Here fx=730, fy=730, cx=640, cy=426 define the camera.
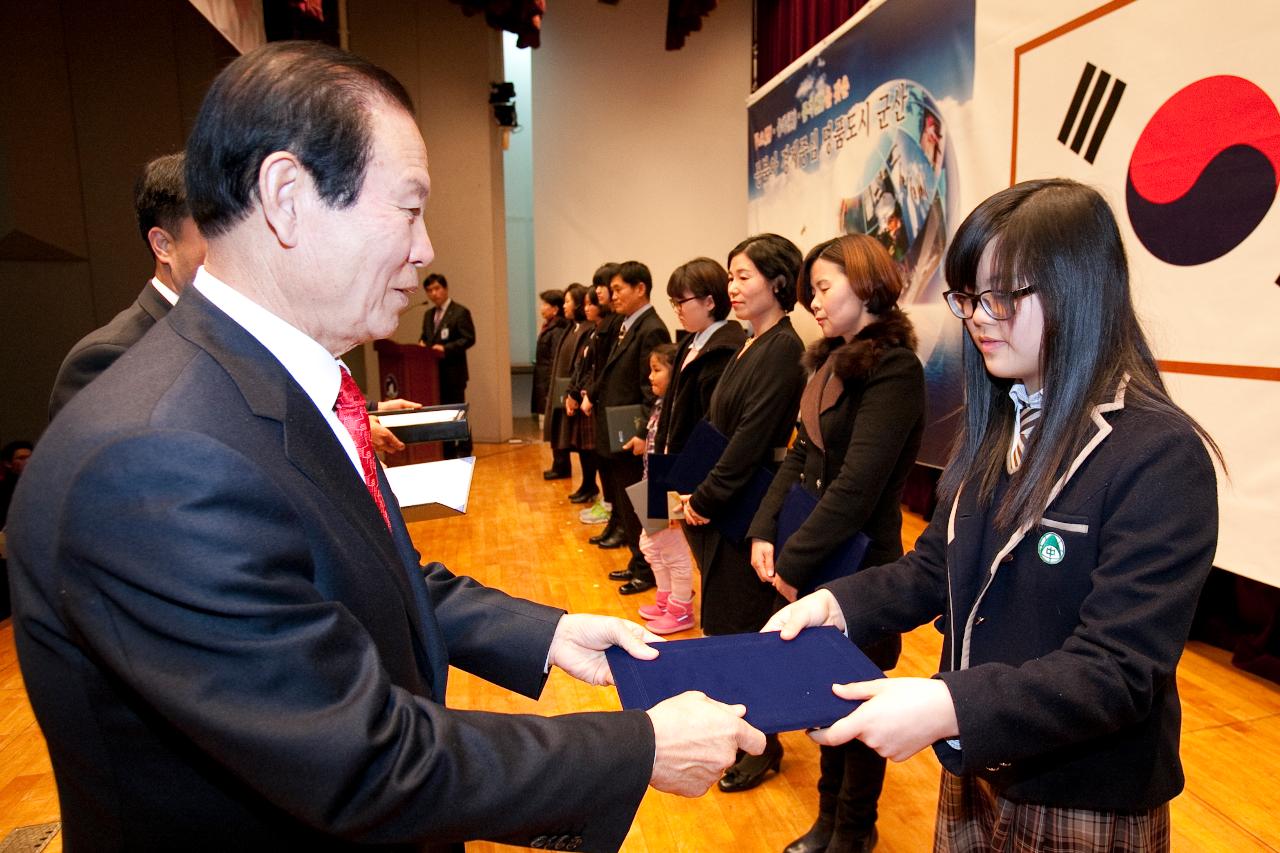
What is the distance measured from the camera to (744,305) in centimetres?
232

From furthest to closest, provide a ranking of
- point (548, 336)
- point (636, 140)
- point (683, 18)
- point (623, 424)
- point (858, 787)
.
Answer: point (636, 140)
point (683, 18)
point (548, 336)
point (623, 424)
point (858, 787)

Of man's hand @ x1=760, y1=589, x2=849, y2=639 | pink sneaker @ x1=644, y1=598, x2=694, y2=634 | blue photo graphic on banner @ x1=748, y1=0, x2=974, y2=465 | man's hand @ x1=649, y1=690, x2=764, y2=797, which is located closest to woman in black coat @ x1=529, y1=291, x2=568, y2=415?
blue photo graphic on banner @ x1=748, y1=0, x2=974, y2=465

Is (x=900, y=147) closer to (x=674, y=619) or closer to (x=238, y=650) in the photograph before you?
(x=674, y=619)

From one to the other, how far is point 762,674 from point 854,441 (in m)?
0.87

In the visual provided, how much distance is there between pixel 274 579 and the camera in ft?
1.97

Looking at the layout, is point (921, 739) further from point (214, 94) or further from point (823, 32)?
point (823, 32)

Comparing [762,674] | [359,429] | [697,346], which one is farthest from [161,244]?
[697,346]

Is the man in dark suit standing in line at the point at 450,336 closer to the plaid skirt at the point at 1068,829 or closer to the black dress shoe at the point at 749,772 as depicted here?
the black dress shoe at the point at 749,772

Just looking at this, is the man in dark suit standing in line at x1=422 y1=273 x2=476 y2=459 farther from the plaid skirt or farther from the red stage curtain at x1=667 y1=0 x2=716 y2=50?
the plaid skirt

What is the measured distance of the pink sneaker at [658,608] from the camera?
3354mm

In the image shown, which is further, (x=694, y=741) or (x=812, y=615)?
(x=812, y=615)

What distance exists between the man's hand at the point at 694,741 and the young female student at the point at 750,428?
1.34 m

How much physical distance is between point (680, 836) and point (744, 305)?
1550mm

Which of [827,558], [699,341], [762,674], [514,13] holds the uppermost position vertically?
[514,13]
